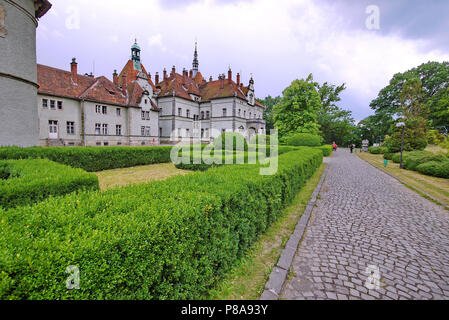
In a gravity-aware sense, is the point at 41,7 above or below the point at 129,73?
below

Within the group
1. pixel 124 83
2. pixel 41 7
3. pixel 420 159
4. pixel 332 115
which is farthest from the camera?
pixel 332 115

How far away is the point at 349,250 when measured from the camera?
425 cm

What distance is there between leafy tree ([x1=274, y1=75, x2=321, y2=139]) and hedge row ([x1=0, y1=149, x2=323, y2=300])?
3028 cm

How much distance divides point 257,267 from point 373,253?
8.48 feet

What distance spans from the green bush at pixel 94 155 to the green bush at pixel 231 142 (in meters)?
4.64

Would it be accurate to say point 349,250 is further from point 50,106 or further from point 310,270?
point 50,106

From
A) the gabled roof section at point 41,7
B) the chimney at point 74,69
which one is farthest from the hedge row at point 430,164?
the chimney at point 74,69

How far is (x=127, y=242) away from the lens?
177 centimetres

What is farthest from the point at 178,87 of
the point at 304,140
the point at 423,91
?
the point at 423,91

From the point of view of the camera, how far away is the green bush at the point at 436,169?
1199 centimetres

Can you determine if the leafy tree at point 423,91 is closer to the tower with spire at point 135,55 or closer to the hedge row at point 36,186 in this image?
the hedge row at point 36,186

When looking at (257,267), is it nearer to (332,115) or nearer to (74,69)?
(74,69)

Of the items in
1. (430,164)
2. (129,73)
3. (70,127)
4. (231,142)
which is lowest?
(430,164)
